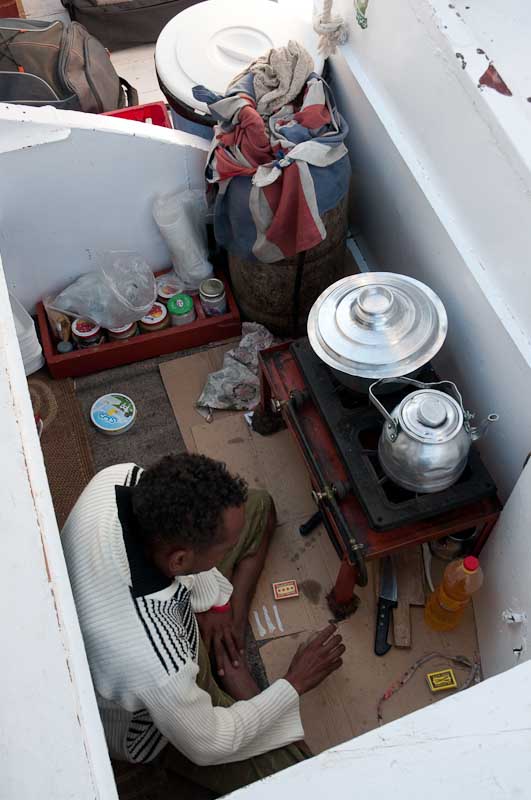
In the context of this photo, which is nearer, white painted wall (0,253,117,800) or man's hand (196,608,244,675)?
white painted wall (0,253,117,800)

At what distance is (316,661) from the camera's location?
2068 millimetres

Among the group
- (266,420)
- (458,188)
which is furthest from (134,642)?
(458,188)

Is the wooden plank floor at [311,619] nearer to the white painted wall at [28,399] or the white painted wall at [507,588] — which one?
the white painted wall at [507,588]

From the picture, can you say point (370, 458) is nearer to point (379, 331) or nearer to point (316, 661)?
point (379, 331)

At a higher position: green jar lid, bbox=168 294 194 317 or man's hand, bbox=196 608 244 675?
green jar lid, bbox=168 294 194 317

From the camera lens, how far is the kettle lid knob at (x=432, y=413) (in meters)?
1.79

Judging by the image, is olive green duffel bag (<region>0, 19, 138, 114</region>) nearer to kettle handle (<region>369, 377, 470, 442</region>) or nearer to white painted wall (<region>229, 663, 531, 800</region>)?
kettle handle (<region>369, 377, 470, 442</region>)

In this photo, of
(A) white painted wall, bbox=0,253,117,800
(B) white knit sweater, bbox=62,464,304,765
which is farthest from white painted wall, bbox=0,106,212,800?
(B) white knit sweater, bbox=62,464,304,765

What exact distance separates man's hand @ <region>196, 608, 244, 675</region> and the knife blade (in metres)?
0.43

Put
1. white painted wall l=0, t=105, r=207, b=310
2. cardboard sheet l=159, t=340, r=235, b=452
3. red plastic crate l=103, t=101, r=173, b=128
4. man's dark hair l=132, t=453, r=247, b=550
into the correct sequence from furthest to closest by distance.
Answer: red plastic crate l=103, t=101, r=173, b=128
cardboard sheet l=159, t=340, r=235, b=452
white painted wall l=0, t=105, r=207, b=310
man's dark hair l=132, t=453, r=247, b=550

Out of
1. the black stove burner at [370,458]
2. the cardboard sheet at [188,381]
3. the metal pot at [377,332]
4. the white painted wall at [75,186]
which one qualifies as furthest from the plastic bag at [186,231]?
the metal pot at [377,332]

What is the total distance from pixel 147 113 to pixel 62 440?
150cm

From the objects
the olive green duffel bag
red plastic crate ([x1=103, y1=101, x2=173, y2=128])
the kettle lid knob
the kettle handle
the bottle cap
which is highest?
the kettle lid knob

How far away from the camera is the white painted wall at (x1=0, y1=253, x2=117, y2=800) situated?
1.13 metres
